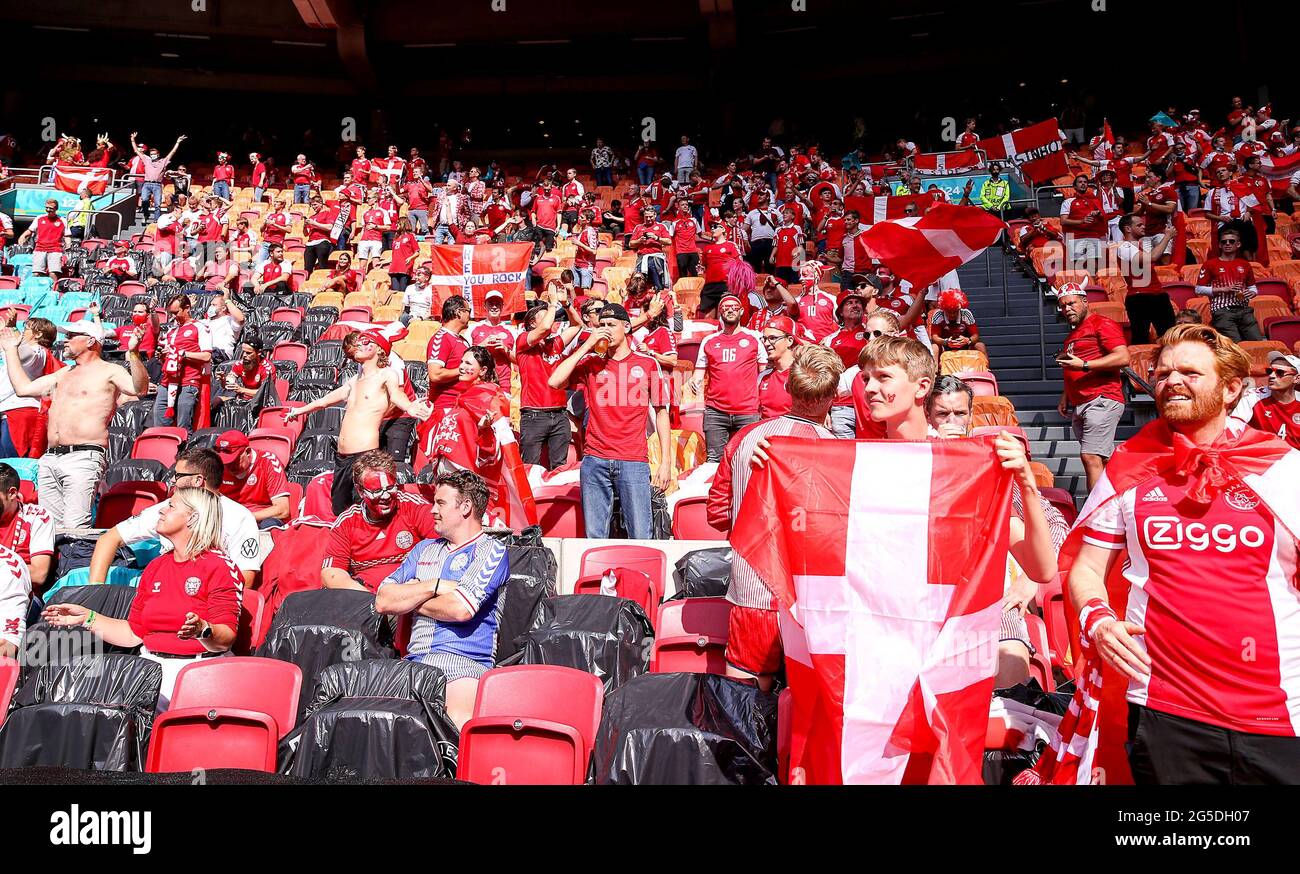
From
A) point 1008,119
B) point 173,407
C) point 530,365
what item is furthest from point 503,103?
point 530,365

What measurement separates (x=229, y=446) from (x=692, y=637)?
413cm

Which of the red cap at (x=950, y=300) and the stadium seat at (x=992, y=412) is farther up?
the red cap at (x=950, y=300)

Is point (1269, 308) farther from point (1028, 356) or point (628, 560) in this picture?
point (628, 560)

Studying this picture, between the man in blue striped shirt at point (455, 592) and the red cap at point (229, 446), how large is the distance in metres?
Answer: 2.81

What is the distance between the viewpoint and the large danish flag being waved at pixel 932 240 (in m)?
6.92

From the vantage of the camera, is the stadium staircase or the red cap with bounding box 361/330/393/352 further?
the stadium staircase

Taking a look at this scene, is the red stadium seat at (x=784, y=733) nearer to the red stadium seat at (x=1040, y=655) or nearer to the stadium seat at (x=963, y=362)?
the red stadium seat at (x=1040, y=655)

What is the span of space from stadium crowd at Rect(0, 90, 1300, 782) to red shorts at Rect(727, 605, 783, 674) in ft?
0.04

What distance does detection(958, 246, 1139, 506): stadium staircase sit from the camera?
8.38 m

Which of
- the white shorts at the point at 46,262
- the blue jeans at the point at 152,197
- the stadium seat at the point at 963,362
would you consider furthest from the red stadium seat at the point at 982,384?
the blue jeans at the point at 152,197

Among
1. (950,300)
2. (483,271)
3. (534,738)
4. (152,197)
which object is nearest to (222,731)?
(534,738)

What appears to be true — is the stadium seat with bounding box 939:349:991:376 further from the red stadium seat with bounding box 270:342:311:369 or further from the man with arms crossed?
the red stadium seat with bounding box 270:342:311:369

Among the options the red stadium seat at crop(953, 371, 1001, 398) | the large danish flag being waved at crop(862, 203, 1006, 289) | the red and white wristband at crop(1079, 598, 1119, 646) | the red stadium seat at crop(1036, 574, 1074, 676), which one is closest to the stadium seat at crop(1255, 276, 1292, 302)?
the red stadium seat at crop(953, 371, 1001, 398)
